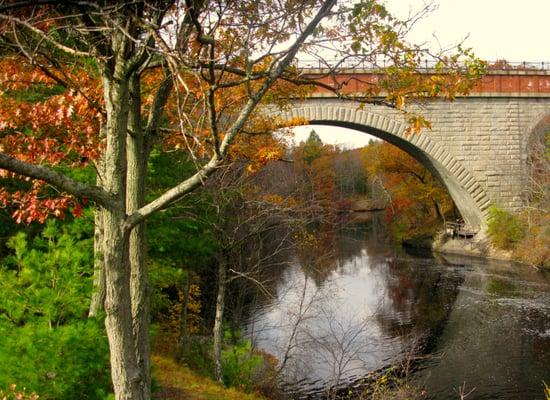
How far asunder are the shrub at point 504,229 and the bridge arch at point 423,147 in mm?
504

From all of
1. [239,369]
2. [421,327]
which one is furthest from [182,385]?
[421,327]

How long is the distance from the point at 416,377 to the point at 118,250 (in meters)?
8.05

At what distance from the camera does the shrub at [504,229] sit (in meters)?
21.9

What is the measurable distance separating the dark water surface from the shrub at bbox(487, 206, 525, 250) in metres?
2.04

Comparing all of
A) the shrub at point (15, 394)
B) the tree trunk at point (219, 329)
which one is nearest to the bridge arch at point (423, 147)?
the tree trunk at point (219, 329)

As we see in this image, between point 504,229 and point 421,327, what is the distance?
1087 cm

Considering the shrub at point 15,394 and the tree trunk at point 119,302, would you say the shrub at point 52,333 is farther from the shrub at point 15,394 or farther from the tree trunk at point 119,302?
the tree trunk at point 119,302

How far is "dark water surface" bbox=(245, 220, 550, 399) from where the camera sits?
9.91 m

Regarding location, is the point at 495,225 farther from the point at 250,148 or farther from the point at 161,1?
the point at 161,1

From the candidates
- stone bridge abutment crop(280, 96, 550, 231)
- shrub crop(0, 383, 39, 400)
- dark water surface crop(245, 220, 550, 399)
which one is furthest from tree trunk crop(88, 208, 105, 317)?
stone bridge abutment crop(280, 96, 550, 231)

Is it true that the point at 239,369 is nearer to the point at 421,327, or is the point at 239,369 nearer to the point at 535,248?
the point at 421,327

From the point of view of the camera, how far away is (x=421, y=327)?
13.2 metres

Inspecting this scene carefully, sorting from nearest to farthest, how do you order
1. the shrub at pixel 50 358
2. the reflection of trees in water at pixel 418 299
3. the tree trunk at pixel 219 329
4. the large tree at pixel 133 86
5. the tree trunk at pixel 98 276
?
the large tree at pixel 133 86 → the shrub at pixel 50 358 → the tree trunk at pixel 98 276 → the tree trunk at pixel 219 329 → the reflection of trees in water at pixel 418 299

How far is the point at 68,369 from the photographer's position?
4383mm
